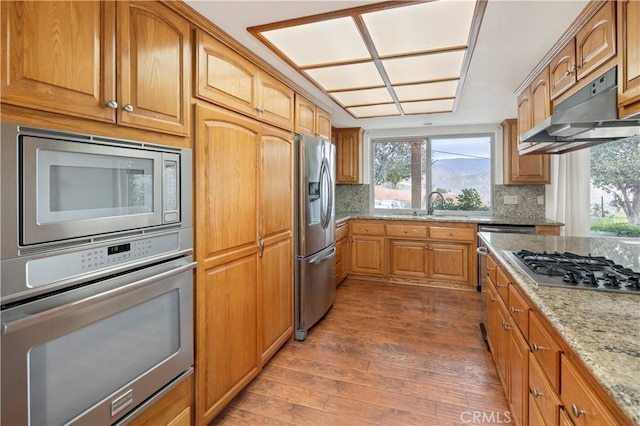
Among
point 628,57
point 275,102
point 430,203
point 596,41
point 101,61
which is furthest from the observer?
point 430,203

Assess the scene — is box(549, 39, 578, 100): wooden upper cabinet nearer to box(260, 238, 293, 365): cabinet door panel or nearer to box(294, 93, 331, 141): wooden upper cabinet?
box(294, 93, 331, 141): wooden upper cabinet

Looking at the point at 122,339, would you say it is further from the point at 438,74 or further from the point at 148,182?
the point at 438,74

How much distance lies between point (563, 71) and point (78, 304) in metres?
2.81

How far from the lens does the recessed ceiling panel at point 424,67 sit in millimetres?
2098

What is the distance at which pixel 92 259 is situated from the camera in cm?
110

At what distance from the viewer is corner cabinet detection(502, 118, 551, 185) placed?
4.01 meters

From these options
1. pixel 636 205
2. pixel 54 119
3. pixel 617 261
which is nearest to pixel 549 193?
pixel 636 205

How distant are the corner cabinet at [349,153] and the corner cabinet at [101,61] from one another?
138 inches

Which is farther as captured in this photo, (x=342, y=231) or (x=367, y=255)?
(x=367, y=255)

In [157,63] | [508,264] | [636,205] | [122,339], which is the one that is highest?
[157,63]

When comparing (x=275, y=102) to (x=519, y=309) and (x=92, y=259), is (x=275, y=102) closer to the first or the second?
(x=92, y=259)

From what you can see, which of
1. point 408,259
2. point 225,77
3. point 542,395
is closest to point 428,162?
point 408,259

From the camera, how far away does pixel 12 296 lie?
2.92ft

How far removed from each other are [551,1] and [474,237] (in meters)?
2.98
